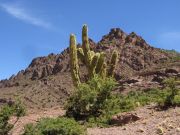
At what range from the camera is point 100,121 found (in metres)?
30.0

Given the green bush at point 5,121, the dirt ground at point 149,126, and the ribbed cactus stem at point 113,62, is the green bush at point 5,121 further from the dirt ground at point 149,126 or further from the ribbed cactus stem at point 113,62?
the ribbed cactus stem at point 113,62

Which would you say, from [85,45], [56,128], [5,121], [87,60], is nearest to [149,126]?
[56,128]

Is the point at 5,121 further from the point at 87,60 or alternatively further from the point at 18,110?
the point at 87,60

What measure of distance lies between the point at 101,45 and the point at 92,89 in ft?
169

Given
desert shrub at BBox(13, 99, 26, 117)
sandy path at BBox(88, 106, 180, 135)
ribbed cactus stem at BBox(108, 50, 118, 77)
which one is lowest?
sandy path at BBox(88, 106, 180, 135)

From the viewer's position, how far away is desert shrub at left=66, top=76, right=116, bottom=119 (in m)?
32.4

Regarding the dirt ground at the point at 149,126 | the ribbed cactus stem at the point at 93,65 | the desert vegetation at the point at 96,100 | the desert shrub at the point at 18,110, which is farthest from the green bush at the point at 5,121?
the ribbed cactus stem at the point at 93,65

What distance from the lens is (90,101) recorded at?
32.8m

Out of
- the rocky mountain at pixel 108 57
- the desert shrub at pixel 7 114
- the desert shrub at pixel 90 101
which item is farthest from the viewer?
the rocky mountain at pixel 108 57

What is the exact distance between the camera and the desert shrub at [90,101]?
32438 millimetres

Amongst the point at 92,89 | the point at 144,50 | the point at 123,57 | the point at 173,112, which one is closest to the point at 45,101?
the point at 123,57

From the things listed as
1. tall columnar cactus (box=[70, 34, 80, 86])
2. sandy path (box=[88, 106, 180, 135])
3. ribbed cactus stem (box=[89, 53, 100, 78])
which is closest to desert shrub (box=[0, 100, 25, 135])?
sandy path (box=[88, 106, 180, 135])

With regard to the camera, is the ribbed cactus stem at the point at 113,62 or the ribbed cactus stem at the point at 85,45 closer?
the ribbed cactus stem at the point at 85,45

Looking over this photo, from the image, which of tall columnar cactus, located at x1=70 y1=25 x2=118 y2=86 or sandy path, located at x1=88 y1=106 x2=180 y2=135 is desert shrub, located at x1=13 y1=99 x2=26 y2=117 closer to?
tall columnar cactus, located at x1=70 y1=25 x2=118 y2=86
